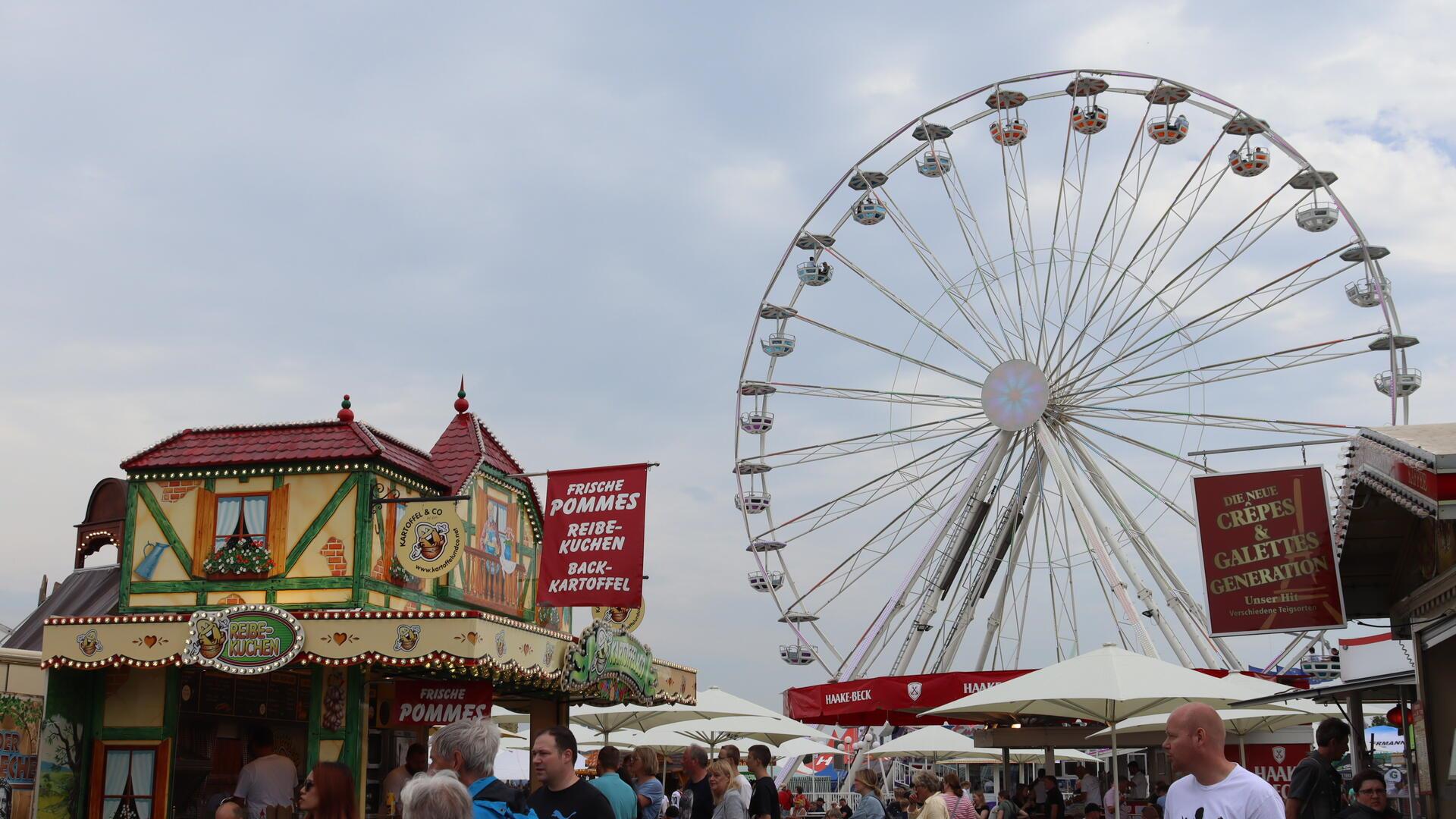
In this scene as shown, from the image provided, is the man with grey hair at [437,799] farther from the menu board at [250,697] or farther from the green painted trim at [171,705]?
the menu board at [250,697]

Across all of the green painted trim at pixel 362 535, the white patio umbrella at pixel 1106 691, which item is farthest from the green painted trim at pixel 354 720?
the white patio umbrella at pixel 1106 691

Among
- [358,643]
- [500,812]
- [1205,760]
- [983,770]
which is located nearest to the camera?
[1205,760]

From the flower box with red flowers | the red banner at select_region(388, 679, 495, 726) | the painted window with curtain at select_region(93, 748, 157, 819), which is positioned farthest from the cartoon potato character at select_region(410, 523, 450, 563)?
the painted window with curtain at select_region(93, 748, 157, 819)

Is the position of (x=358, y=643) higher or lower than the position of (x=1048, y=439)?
lower

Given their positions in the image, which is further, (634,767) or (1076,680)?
(1076,680)

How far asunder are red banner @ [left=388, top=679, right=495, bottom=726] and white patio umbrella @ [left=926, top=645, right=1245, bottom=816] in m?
5.74

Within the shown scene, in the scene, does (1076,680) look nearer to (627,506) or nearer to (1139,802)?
(627,506)

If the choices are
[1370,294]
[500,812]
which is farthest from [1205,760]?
[1370,294]

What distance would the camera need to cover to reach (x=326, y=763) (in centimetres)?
508

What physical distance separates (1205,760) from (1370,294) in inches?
770

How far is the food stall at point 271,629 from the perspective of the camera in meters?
14.4

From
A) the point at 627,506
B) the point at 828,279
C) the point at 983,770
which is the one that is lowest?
the point at 983,770

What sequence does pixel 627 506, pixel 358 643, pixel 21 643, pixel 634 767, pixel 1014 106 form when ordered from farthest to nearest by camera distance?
pixel 1014 106, pixel 21 643, pixel 627 506, pixel 358 643, pixel 634 767

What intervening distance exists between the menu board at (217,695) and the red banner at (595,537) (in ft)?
12.6
